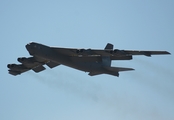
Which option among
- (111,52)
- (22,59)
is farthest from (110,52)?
(22,59)

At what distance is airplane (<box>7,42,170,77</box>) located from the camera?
44.7m

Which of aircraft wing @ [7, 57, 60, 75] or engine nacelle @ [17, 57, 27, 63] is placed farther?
aircraft wing @ [7, 57, 60, 75]

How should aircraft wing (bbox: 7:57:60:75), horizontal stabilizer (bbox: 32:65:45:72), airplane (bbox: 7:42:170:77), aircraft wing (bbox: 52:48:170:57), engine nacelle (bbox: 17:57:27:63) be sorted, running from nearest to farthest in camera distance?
aircraft wing (bbox: 52:48:170:57), airplane (bbox: 7:42:170:77), engine nacelle (bbox: 17:57:27:63), aircraft wing (bbox: 7:57:60:75), horizontal stabilizer (bbox: 32:65:45:72)

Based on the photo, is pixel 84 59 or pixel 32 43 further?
pixel 84 59

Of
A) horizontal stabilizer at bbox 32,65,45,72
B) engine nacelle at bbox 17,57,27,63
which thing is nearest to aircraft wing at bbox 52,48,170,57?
engine nacelle at bbox 17,57,27,63

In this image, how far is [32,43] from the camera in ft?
147

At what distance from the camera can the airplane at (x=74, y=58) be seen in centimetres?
4466

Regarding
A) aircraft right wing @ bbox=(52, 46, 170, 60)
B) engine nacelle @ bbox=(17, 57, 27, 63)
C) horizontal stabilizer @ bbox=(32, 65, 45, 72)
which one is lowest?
horizontal stabilizer @ bbox=(32, 65, 45, 72)

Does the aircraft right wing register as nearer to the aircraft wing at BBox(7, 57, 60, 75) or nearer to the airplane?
the airplane

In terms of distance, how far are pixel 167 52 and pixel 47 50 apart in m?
13.3

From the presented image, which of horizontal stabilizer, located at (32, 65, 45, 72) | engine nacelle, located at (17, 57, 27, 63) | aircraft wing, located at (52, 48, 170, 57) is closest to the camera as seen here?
aircraft wing, located at (52, 48, 170, 57)

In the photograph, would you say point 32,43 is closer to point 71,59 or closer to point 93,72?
point 71,59

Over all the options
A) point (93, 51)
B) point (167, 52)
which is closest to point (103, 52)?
point (93, 51)

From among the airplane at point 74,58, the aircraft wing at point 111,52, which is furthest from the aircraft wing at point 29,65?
the aircraft wing at point 111,52
